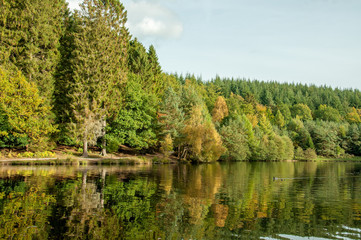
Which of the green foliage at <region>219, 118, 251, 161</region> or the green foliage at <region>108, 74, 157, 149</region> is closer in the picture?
the green foliage at <region>108, 74, 157, 149</region>

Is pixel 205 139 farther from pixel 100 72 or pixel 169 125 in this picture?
pixel 100 72

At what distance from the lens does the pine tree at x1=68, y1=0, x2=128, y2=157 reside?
50406 millimetres

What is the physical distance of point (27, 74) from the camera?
47781mm

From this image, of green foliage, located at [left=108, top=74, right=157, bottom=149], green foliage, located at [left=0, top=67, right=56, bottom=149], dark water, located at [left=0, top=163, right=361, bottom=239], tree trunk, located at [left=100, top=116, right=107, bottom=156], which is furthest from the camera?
green foliage, located at [left=108, top=74, right=157, bottom=149]

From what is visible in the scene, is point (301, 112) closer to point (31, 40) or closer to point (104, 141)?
point (104, 141)

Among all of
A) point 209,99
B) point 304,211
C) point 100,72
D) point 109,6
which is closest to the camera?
point 304,211

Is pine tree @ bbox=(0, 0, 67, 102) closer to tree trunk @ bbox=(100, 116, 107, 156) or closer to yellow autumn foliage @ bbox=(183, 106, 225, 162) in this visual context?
tree trunk @ bbox=(100, 116, 107, 156)

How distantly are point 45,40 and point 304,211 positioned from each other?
46320mm

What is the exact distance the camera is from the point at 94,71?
169 ft

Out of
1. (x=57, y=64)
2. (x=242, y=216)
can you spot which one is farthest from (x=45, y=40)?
(x=242, y=216)

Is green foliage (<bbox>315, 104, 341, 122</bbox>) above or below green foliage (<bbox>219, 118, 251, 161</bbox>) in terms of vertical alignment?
above

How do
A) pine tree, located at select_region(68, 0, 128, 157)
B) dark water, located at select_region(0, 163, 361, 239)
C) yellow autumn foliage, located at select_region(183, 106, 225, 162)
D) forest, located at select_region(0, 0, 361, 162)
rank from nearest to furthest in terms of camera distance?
1. dark water, located at select_region(0, 163, 361, 239)
2. forest, located at select_region(0, 0, 361, 162)
3. pine tree, located at select_region(68, 0, 128, 157)
4. yellow autumn foliage, located at select_region(183, 106, 225, 162)

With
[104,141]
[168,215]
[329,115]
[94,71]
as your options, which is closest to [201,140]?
[104,141]

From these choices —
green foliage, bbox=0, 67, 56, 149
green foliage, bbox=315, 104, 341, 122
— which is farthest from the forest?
green foliage, bbox=315, 104, 341, 122
